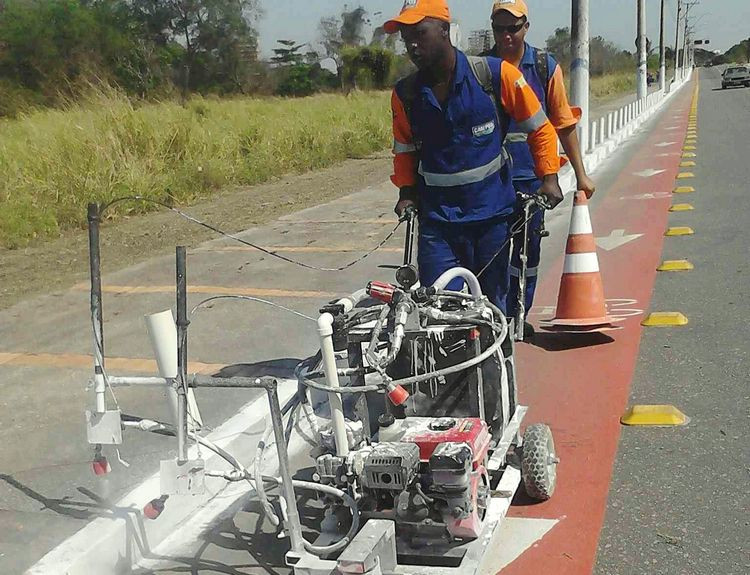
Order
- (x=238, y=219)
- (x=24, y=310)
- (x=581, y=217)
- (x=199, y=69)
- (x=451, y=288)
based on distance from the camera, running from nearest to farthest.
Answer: (x=451, y=288) < (x=581, y=217) < (x=24, y=310) < (x=238, y=219) < (x=199, y=69)

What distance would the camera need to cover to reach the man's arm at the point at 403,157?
497cm

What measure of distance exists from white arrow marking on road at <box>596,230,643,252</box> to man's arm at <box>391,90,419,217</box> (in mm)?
5282

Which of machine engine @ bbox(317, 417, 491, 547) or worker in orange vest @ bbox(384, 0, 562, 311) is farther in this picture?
worker in orange vest @ bbox(384, 0, 562, 311)

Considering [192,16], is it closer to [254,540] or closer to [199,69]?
[199,69]

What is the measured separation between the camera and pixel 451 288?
188 inches

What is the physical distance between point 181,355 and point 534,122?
8.33 ft

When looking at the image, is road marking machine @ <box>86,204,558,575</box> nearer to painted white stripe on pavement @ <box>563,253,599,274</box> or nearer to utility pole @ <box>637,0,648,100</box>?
painted white stripe on pavement @ <box>563,253,599,274</box>

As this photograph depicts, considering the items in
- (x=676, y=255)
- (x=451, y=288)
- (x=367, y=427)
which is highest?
(x=451, y=288)

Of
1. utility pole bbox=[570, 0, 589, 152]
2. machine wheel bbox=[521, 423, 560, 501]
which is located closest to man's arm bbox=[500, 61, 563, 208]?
machine wheel bbox=[521, 423, 560, 501]

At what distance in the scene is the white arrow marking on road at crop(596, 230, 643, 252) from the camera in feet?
33.3

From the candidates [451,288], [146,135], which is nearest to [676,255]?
[451,288]

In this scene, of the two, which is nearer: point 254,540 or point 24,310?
point 254,540

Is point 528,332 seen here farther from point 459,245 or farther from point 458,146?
point 458,146

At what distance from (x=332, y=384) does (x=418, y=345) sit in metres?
0.71
